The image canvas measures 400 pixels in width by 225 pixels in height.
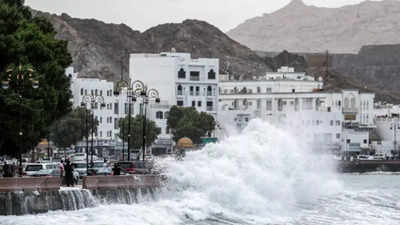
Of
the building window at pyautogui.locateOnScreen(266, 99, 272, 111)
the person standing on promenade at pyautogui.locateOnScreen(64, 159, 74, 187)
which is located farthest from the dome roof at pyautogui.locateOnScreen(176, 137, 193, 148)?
the person standing on promenade at pyautogui.locateOnScreen(64, 159, 74, 187)

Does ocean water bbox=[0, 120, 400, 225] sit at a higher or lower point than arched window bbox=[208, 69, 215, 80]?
lower

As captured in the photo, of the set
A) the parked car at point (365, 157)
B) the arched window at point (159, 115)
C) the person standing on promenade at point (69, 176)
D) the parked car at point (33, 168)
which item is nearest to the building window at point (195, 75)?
the arched window at point (159, 115)

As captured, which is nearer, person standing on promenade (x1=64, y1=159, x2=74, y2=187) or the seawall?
the seawall

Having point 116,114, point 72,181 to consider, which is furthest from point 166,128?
point 72,181

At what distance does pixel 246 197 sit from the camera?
2648 inches

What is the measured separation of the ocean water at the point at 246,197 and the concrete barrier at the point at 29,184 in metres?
1.49

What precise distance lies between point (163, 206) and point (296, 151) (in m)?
22.4

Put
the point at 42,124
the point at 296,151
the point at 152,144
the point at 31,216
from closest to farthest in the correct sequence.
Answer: the point at 31,216 → the point at 42,124 → the point at 296,151 → the point at 152,144

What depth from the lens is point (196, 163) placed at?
223 feet

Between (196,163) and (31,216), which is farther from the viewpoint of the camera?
(196,163)

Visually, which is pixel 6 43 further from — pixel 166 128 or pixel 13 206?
pixel 166 128

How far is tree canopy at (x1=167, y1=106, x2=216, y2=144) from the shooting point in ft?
514

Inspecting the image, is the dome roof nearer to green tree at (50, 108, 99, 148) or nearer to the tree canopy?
the tree canopy

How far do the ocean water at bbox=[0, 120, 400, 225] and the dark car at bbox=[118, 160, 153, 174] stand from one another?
1.41 meters
